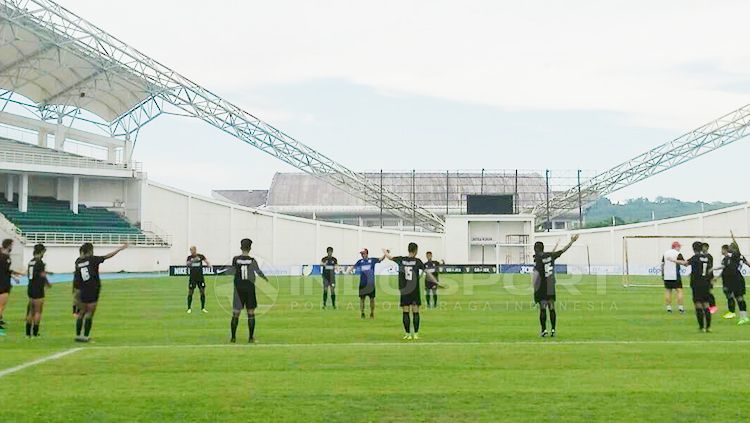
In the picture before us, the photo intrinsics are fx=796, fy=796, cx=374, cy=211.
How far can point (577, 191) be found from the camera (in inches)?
3039

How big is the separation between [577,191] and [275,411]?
7149cm

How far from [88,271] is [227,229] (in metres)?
49.0

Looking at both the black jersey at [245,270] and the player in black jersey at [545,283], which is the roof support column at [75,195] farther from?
the player in black jersey at [545,283]

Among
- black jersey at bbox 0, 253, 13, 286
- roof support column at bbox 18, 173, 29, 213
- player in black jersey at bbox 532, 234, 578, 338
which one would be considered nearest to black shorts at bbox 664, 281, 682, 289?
player in black jersey at bbox 532, 234, 578, 338

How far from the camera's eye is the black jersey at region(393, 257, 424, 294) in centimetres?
1636

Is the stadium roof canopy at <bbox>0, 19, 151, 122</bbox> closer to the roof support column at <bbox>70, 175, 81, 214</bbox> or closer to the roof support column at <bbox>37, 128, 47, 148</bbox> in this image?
the roof support column at <bbox>37, 128, 47, 148</bbox>

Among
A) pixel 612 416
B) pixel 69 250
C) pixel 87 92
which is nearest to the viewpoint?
pixel 612 416

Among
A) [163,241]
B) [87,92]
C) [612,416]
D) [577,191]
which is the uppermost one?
[87,92]

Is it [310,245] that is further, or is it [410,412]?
[310,245]

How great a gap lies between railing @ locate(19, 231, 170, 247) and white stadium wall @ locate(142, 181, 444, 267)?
199cm

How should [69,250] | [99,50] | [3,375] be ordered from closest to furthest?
[3,375] → [99,50] → [69,250]

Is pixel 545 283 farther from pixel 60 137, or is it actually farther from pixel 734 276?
pixel 60 137

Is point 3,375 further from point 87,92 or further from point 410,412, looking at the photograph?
point 87,92

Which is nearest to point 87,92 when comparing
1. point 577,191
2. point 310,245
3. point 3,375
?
point 310,245
